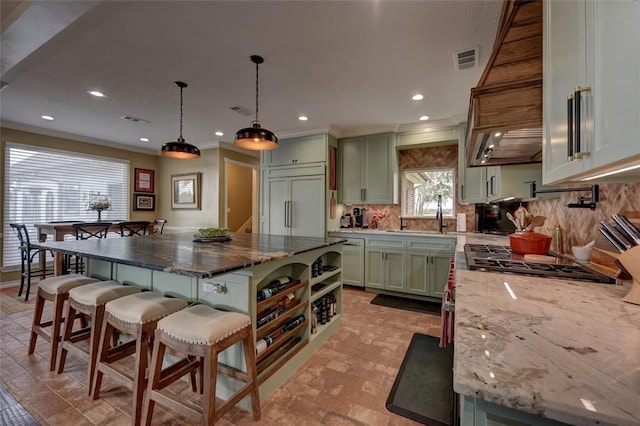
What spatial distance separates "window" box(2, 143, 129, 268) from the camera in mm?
4043

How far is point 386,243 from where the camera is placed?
3.80 m

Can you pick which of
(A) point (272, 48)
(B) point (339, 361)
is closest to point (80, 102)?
(A) point (272, 48)

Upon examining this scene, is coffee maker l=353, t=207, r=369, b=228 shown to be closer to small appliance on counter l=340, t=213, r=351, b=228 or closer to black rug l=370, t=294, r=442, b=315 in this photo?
small appliance on counter l=340, t=213, r=351, b=228

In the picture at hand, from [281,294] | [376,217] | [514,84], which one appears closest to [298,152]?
[376,217]

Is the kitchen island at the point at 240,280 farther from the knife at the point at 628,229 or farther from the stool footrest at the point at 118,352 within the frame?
the knife at the point at 628,229

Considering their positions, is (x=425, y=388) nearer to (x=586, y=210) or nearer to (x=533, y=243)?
(x=533, y=243)

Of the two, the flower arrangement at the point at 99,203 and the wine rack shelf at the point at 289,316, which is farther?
the flower arrangement at the point at 99,203

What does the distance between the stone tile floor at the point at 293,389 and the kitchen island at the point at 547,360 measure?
3.82 ft

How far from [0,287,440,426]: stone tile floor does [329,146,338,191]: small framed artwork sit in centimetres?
236

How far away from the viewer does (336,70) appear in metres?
2.51

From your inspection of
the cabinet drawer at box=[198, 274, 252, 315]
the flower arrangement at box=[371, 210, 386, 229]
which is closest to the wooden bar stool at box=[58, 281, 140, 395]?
the cabinet drawer at box=[198, 274, 252, 315]

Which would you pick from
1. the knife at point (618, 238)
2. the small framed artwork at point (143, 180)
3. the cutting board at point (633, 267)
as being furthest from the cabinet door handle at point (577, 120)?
the small framed artwork at point (143, 180)

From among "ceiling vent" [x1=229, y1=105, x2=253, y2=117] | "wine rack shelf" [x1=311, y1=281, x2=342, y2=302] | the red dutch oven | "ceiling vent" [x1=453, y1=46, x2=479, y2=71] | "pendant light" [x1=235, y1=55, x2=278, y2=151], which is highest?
"ceiling vent" [x1=229, y1=105, x2=253, y2=117]

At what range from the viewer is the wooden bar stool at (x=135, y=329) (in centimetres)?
144
